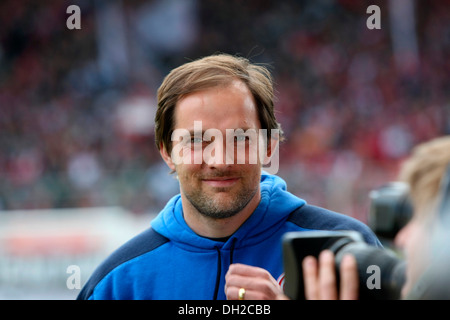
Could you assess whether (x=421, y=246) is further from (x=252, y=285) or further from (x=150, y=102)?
(x=150, y=102)

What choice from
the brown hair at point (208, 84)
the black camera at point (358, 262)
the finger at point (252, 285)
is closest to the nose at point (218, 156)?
the brown hair at point (208, 84)

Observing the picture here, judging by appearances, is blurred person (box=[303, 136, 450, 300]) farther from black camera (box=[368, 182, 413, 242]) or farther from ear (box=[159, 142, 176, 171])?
ear (box=[159, 142, 176, 171])

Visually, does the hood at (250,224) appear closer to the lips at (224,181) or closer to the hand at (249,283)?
the lips at (224,181)

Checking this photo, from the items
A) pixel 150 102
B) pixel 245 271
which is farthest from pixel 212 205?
pixel 150 102

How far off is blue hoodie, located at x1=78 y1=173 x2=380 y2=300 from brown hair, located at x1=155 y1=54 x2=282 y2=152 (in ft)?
0.86

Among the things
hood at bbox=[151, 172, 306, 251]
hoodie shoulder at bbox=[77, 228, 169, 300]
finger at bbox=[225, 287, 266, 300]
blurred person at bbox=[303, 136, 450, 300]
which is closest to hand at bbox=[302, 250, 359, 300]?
blurred person at bbox=[303, 136, 450, 300]

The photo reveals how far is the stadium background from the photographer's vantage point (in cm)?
765

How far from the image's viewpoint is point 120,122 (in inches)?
447

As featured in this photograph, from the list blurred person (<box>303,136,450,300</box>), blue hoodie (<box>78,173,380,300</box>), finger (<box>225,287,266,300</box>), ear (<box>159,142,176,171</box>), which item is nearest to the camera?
blurred person (<box>303,136,450,300</box>)

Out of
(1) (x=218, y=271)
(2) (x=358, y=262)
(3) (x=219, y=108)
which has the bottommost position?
(1) (x=218, y=271)

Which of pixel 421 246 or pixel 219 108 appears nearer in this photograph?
pixel 421 246

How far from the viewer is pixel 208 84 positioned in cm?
171

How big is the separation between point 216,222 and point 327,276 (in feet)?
2.69

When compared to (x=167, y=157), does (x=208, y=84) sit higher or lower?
higher
